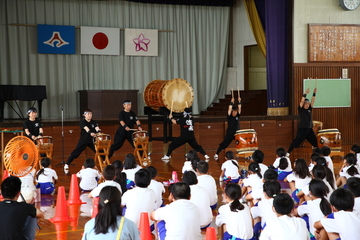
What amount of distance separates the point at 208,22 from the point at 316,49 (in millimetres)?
4568

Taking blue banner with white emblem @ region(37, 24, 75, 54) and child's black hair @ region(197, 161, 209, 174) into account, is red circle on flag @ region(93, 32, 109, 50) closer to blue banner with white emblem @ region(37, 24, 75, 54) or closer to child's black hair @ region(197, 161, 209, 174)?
blue banner with white emblem @ region(37, 24, 75, 54)

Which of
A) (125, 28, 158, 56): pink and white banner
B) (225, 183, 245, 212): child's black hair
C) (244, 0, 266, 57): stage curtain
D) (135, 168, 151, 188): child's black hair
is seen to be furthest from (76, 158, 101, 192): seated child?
(125, 28, 158, 56): pink and white banner

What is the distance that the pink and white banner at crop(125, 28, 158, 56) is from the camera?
691 inches

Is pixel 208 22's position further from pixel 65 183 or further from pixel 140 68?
pixel 65 183

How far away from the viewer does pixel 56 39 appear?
1667 centimetres

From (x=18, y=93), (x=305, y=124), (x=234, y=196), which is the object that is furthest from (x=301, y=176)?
(x=18, y=93)

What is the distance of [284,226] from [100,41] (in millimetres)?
14139

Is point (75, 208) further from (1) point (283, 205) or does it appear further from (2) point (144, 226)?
(1) point (283, 205)

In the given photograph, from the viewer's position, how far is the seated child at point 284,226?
3.93 metres

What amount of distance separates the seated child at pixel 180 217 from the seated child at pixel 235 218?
30cm

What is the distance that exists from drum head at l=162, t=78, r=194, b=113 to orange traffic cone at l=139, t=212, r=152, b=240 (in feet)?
24.9

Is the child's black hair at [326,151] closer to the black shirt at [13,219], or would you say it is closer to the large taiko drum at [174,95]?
the large taiko drum at [174,95]

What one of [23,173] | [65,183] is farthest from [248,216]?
[65,183]

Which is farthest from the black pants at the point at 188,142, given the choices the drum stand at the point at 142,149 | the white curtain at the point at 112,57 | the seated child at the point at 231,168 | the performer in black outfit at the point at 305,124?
the white curtain at the point at 112,57
